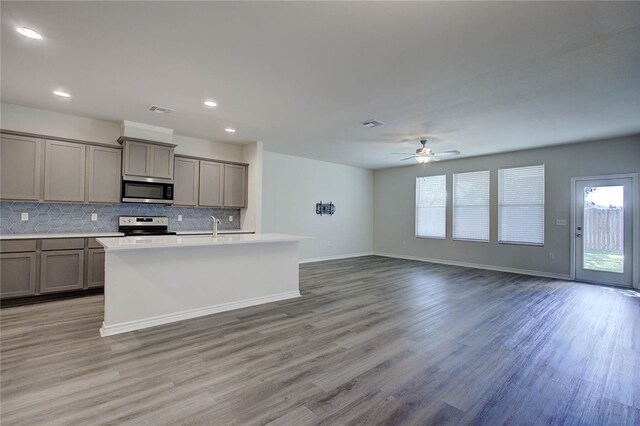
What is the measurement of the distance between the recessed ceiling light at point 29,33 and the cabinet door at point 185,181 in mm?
3046

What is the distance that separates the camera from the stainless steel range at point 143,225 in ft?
16.8

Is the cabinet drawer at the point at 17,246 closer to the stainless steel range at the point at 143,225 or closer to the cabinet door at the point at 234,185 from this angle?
the stainless steel range at the point at 143,225

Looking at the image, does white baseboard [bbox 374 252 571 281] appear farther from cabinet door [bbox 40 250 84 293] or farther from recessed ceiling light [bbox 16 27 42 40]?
recessed ceiling light [bbox 16 27 42 40]

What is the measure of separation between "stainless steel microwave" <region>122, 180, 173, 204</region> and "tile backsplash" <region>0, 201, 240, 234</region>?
38cm

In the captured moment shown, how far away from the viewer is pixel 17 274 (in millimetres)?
3992

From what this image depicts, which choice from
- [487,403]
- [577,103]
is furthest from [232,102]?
[577,103]

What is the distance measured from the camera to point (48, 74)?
331 cm

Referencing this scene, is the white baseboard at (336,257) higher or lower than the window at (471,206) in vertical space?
lower

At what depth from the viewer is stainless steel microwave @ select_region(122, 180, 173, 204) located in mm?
4965

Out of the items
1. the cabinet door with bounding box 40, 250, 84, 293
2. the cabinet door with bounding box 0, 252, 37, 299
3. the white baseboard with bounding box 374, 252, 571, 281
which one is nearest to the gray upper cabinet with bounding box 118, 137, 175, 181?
the cabinet door with bounding box 40, 250, 84, 293

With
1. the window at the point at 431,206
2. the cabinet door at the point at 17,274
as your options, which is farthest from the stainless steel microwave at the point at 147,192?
the window at the point at 431,206

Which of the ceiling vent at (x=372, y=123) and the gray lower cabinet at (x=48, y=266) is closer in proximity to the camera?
the gray lower cabinet at (x=48, y=266)

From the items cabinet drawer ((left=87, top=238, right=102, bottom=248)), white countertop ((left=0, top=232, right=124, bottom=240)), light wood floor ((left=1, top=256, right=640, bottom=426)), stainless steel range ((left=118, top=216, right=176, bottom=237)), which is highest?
stainless steel range ((left=118, top=216, right=176, bottom=237))

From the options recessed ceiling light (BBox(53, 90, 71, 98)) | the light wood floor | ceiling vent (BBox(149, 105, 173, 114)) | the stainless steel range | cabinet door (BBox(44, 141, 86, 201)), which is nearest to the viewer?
the light wood floor
